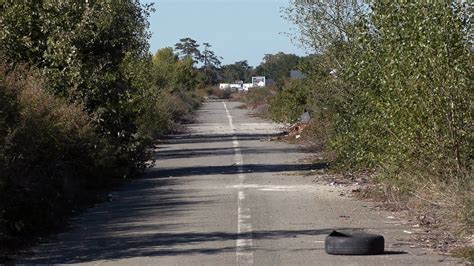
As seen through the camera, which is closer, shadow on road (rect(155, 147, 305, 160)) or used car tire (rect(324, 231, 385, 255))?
used car tire (rect(324, 231, 385, 255))

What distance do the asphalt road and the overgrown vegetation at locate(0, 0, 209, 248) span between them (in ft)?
2.19

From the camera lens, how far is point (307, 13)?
2814cm

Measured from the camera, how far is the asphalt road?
12.2 metres

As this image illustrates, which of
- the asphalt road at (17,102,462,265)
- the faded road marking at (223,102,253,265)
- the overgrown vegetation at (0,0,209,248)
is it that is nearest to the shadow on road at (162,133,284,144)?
the overgrown vegetation at (0,0,209,248)

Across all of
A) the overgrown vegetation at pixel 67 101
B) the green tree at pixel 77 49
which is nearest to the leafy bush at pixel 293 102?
the overgrown vegetation at pixel 67 101

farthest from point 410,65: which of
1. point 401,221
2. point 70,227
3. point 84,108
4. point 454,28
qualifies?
point 84,108

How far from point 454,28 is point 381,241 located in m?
3.96

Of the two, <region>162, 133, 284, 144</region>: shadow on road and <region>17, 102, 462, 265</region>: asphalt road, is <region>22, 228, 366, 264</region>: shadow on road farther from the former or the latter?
<region>162, 133, 284, 144</region>: shadow on road

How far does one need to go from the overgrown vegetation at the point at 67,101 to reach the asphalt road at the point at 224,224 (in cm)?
67

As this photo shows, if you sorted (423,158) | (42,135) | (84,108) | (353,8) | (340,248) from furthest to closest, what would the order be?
1. (353,8)
2. (84,108)
3. (42,135)
4. (423,158)
5. (340,248)

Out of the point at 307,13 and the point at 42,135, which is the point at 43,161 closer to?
the point at 42,135

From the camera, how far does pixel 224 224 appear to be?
1514 centimetres

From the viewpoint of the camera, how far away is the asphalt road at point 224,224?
1220 centimetres

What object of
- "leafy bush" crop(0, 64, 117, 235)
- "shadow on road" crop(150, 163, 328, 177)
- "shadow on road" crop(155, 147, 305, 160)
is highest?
"leafy bush" crop(0, 64, 117, 235)
